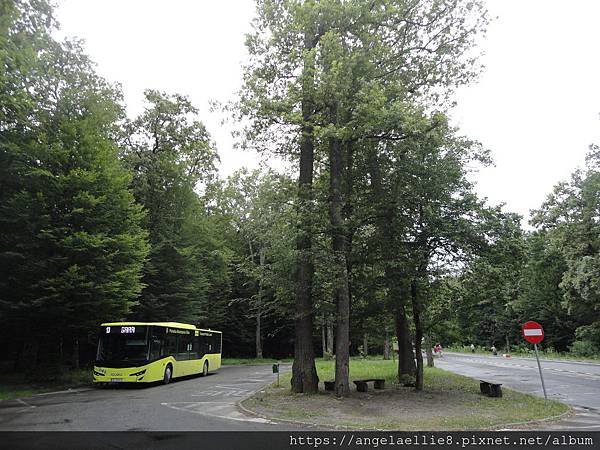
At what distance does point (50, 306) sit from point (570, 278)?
3461cm

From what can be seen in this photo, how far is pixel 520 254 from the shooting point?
14.6 metres

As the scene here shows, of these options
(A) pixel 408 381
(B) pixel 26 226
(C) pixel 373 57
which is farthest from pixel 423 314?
(B) pixel 26 226

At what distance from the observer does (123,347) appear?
18.8 m

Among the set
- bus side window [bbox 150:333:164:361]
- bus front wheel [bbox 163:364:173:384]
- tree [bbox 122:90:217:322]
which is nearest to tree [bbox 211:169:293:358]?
bus side window [bbox 150:333:164:361]

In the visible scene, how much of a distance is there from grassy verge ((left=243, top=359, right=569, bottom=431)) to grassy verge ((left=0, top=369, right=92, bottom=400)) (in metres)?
9.35

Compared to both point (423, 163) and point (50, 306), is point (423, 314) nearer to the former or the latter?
point (423, 163)

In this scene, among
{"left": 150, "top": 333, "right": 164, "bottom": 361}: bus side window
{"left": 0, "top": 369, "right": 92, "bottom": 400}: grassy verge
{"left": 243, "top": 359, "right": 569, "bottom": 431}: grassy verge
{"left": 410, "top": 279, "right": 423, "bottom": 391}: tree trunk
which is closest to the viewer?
{"left": 243, "top": 359, "right": 569, "bottom": 431}: grassy verge

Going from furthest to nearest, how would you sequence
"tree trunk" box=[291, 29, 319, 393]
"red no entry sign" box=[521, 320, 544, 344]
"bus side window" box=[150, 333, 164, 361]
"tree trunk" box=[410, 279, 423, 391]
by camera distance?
1. "bus side window" box=[150, 333, 164, 361]
2. "tree trunk" box=[410, 279, 423, 391]
3. "tree trunk" box=[291, 29, 319, 393]
4. "red no entry sign" box=[521, 320, 544, 344]

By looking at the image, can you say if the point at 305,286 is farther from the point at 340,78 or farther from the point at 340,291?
the point at 340,78

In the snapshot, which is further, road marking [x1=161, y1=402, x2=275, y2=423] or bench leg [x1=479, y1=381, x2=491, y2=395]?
bench leg [x1=479, y1=381, x2=491, y2=395]

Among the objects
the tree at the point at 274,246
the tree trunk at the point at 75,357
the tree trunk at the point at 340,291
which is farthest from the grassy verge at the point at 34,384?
the tree trunk at the point at 340,291

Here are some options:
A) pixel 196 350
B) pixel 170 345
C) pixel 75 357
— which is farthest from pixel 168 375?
pixel 75 357

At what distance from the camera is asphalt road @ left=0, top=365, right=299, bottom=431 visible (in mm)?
9930

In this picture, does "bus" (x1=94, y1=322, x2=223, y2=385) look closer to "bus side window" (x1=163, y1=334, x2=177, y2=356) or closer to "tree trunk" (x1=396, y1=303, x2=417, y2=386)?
"bus side window" (x1=163, y1=334, x2=177, y2=356)
